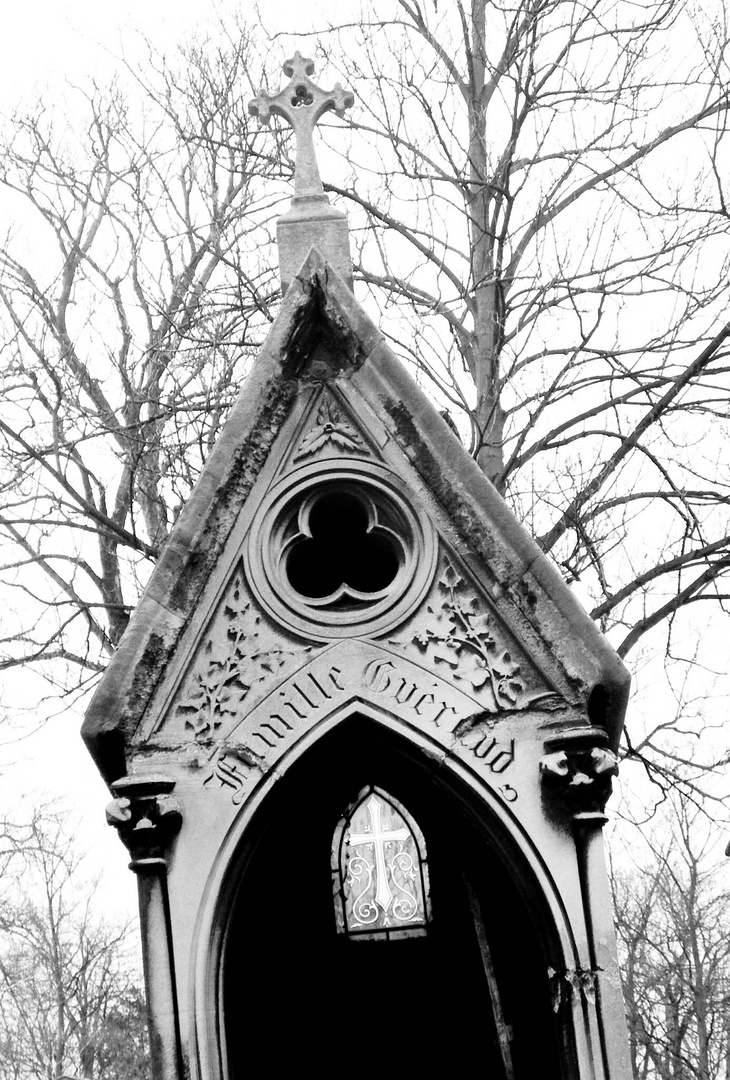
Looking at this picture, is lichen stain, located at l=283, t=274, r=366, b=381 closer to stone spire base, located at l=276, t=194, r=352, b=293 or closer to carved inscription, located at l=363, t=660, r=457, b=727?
stone spire base, located at l=276, t=194, r=352, b=293

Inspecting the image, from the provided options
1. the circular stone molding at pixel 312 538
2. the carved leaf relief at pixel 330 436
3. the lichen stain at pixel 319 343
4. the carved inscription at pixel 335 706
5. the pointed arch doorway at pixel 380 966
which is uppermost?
the lichen stain at pixel 319 343

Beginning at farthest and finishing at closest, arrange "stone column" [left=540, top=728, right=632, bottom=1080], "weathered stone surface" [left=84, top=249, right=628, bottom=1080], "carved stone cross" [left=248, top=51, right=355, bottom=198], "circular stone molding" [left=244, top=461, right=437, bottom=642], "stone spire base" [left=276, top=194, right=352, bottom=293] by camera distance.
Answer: "carved stone cross" [left=248, top=51, right=355, bottom=198] → "stone spire base" [left=276, top=194, right=352, bottom=293] → "circular stone molding" [left=244, top=461, right=437, bottom=642] → "weathered stone surface" [left=84, top=249, right=628, bottom=1080] → "stone column" [left=540, top=728, right=632, bottom=1080]

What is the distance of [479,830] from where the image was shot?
4.68 m

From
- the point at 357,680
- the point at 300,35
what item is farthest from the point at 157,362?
the point at 357,680

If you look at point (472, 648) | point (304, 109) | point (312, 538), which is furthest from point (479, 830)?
point (304, 109)

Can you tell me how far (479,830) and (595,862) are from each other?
16.8 inches

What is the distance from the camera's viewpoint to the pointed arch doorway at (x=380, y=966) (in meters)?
5.63

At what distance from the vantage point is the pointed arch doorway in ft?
18.5

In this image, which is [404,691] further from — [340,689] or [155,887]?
[155,887]

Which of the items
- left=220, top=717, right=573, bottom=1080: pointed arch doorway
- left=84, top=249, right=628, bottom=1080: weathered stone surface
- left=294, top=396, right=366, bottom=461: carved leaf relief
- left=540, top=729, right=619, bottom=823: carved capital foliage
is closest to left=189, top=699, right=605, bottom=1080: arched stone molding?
left=84, top=249, right=628, bottom=1080: weathered stone surface

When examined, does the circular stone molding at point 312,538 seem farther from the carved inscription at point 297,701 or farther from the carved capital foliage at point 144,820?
the carved capital foliage at point 144,820

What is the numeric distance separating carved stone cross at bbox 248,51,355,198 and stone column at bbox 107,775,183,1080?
7.74ft

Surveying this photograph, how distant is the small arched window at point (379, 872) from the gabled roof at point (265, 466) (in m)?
1.41

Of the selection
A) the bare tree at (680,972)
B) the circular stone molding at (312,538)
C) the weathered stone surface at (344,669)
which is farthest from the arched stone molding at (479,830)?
the bare tree at (680,972)
